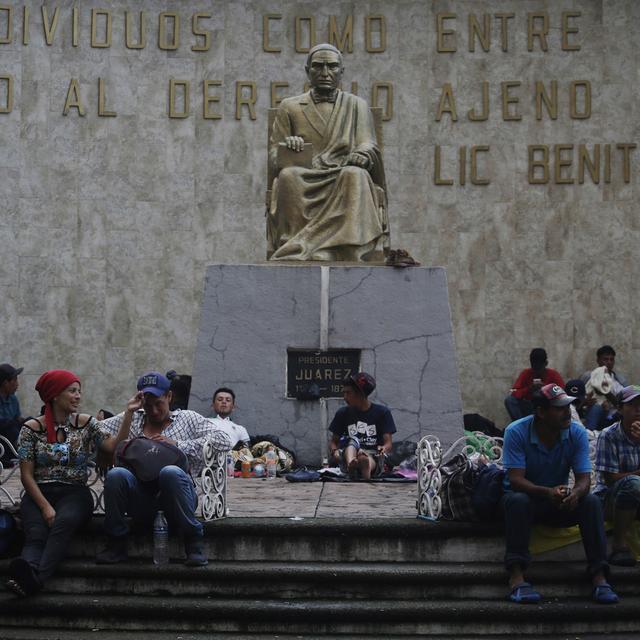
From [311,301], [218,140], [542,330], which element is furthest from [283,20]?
[311,301]

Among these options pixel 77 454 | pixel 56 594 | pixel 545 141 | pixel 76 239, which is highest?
pixel 545 141

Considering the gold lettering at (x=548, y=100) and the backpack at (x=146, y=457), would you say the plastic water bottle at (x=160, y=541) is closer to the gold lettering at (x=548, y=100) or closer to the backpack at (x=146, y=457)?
the backpack at (x=146, y=457)

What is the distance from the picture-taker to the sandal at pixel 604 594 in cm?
636

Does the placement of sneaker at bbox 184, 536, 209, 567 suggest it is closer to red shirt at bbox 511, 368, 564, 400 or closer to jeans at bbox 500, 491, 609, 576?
jeans at bbox 500, 491, 609, 576

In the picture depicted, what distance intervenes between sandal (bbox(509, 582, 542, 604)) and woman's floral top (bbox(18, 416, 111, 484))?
2.30 meters

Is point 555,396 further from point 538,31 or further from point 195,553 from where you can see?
point 538,31

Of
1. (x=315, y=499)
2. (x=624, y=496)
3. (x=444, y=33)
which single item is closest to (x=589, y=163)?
(x=444, y=33)

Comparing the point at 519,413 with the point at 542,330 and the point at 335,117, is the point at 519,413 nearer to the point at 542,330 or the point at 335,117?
the point at 542,330

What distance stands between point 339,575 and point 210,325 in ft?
14.0

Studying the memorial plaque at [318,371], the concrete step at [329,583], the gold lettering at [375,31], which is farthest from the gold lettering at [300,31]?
the concrete step at [329,583]

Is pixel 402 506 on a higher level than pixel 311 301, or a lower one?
lower

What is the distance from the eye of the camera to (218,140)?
685 inches

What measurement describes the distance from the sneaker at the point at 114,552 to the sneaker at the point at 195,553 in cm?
32

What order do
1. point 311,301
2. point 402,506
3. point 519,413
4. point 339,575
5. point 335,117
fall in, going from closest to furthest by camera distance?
point 339,575
point 402,506
point 311,301
point 335,117
point 519,413
